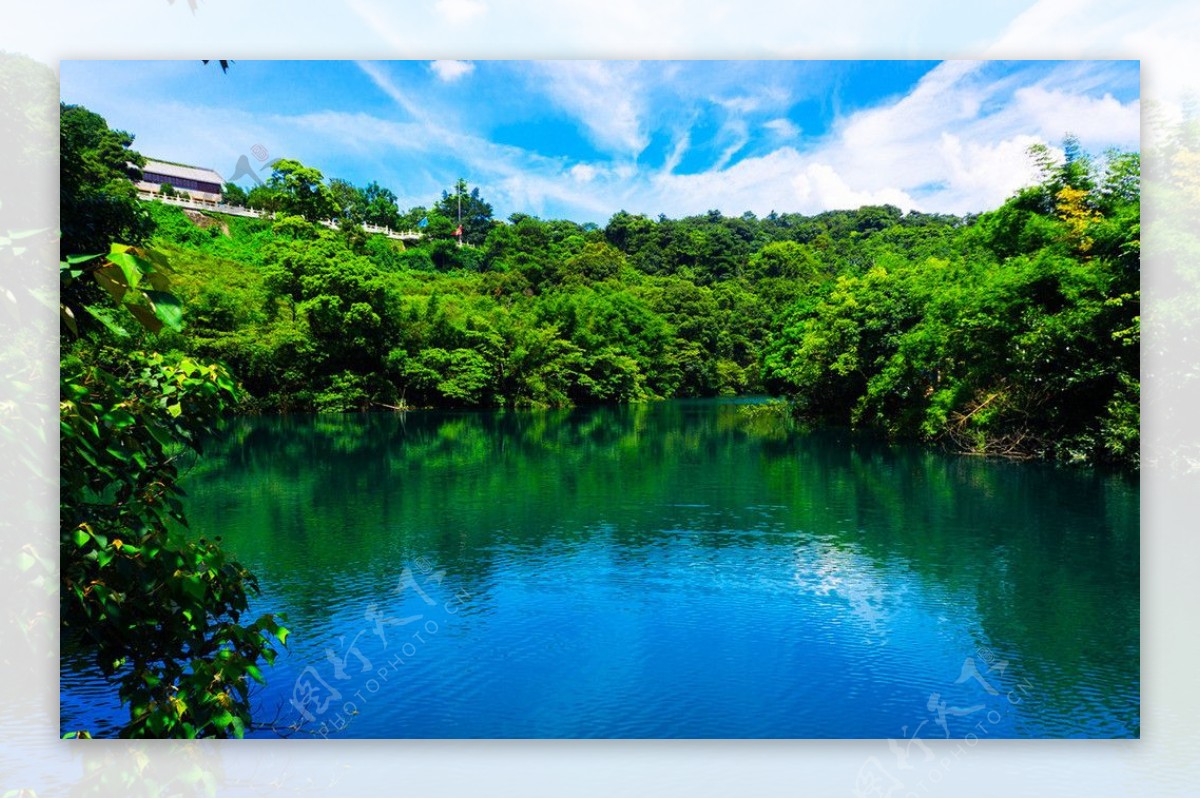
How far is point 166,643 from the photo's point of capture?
3.35 m

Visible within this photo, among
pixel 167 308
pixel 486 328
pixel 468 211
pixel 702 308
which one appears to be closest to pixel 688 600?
pixel 167 308

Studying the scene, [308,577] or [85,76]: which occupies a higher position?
[85,76]

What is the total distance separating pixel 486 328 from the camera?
3556cm

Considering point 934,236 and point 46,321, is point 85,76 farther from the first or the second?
point 934,236

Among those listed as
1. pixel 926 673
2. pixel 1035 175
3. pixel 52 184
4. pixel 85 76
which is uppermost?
pixel 1035 175

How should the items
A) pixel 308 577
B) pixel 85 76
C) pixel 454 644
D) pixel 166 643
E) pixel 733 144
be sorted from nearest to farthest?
1. pixel 166 643
2. pixel 85 76
3. pixel 454 644
4. pixel 308 577
5. pixel 733 144

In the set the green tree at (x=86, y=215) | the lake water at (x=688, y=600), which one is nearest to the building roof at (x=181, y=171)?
the lake water at (x=688, y=600)

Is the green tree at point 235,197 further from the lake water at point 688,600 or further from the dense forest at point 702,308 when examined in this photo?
the lake water at point 688,600

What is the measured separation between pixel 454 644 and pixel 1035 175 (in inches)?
584

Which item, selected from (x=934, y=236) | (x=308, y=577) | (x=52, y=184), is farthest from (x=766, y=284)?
(x=52, y=184)
